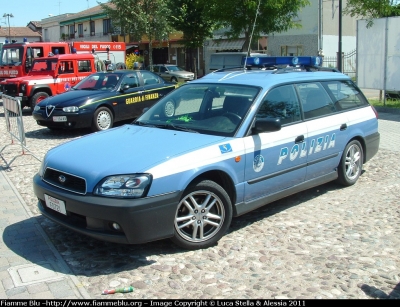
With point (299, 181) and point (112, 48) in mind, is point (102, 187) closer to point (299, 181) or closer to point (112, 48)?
point (299, 181)

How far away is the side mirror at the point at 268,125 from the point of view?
15.8 feet

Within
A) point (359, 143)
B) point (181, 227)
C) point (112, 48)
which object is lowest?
point (181, 227)

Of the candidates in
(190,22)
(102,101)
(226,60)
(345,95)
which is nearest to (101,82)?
(102,101)

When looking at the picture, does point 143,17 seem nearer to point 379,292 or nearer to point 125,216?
point 125,216

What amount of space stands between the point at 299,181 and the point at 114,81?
305 inches

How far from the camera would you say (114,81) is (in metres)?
12.2

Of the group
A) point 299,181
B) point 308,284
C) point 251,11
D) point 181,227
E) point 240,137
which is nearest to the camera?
point 308,284

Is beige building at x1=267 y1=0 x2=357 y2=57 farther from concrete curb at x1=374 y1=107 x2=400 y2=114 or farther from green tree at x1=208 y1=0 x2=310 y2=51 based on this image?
concrete curb at x1=374 y1=107 x2=400 y2=114

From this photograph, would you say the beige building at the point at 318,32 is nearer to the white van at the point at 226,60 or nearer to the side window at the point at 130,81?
the white van at the point at 226,60

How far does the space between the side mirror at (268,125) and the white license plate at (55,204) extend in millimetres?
2083

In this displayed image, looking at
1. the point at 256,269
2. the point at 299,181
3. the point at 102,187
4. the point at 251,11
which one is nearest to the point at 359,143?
the point at 299,181

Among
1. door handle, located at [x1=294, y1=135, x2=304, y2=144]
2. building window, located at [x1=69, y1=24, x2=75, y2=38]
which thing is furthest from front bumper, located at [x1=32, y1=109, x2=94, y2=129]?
building window, located at [x1=69, y1=24, x2=75, y2=38]

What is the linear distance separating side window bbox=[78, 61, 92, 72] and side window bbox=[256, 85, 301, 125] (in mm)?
12486

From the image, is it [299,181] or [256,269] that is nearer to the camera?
[256,269]
